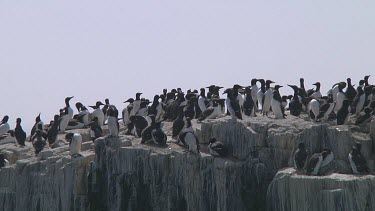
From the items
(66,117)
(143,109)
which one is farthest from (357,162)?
(66,117)

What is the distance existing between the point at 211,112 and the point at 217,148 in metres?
3.38

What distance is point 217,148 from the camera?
30.1 meters

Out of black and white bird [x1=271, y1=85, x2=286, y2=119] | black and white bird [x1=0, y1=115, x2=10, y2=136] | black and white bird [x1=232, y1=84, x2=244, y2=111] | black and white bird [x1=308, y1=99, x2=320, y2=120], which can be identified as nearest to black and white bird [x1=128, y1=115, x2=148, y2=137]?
black and white bird [x1=232, y1=84, x2=244, y2=111]

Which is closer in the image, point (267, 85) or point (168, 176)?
point (168, 176)

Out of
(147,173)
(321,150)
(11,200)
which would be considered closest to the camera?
(321,150)

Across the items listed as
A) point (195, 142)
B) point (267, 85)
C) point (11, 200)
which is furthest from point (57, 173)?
point (267, 85)

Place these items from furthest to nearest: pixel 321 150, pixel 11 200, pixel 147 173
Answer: pixel 11 200 → pixel 147 173 → pixel 321 150

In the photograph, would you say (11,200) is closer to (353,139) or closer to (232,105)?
(232,105)

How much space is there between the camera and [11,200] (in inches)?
1342

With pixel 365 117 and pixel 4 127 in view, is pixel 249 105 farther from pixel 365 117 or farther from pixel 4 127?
pixel 4 127

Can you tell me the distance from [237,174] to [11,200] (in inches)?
325

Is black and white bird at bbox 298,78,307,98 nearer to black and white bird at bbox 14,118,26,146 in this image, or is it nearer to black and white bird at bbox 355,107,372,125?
black and white bird at bbox 355,107,372,125

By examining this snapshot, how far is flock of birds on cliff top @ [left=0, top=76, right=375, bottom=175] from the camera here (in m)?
30.2

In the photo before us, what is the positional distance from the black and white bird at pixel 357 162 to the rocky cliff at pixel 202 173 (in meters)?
0.48
